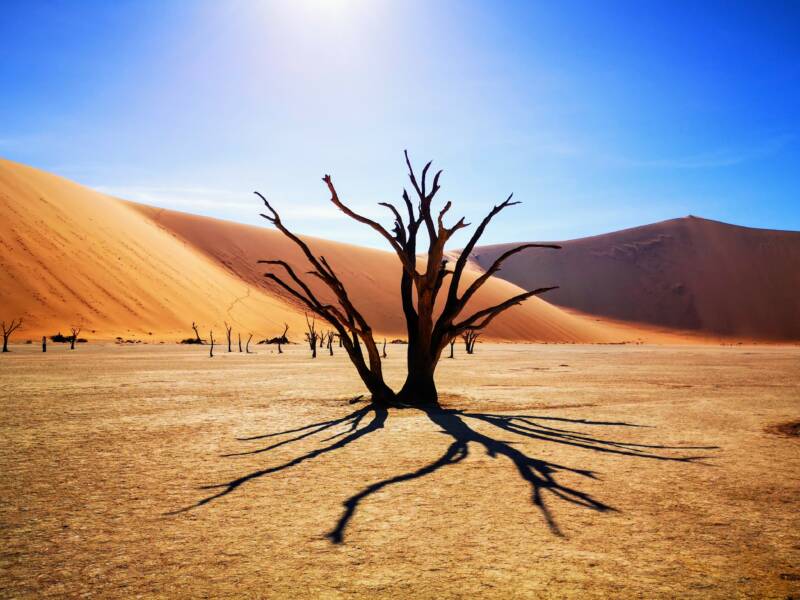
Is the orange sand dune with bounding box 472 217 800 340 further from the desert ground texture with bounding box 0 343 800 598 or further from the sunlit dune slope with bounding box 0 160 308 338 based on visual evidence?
the desert ground texture with bounding box 0 343 800 598

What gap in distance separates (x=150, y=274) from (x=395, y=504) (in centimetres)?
4943

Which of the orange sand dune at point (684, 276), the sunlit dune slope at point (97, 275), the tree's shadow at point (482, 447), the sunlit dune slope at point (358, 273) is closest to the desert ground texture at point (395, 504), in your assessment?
the tree's shadow at point (482, 447)

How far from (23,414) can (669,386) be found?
13359mm

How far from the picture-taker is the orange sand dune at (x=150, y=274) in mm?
39906

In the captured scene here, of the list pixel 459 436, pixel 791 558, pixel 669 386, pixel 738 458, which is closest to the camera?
pixel 791 558

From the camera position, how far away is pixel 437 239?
10586 mm

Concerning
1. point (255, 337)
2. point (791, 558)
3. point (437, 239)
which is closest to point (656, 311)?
point (255, 337)

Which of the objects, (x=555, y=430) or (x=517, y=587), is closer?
(x=517, y=587)

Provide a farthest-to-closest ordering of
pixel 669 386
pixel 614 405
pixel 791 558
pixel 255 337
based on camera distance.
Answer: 1. pixel 255 337
2. pixel 669 386
3. pixel 614 405
4. pixel 791 558

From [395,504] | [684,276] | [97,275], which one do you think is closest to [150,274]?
[97,275]

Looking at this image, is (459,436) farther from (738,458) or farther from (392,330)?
(392,330)

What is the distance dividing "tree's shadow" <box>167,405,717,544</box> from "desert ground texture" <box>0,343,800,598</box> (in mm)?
32

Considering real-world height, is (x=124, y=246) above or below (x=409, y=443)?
above

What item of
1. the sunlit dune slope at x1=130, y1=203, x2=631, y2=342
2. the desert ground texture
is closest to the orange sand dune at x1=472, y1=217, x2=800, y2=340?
the sunlit dune slope at x1=130, y1=203, x2=631, y2=342
